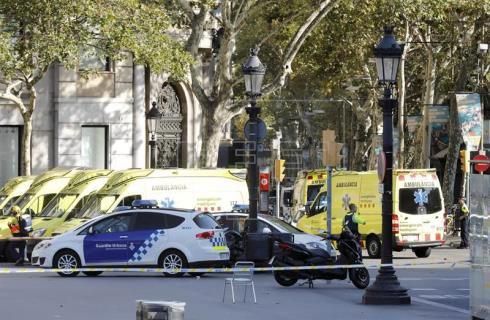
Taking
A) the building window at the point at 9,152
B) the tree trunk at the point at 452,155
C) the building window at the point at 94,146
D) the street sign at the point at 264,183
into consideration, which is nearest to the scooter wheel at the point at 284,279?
the street sign at the point at 264,183

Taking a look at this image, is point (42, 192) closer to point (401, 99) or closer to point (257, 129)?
point (257, 129)

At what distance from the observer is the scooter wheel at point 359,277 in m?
24.1

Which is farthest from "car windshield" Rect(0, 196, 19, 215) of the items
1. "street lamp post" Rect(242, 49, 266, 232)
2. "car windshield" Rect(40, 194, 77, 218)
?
"street lamp post" Rect(242, 49, 266, 232)

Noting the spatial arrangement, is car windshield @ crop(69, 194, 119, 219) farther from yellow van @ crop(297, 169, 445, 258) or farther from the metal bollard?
the metal bollard

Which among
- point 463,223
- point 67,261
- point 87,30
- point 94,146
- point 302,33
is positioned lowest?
point 67,261

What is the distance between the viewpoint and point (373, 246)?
3506cm

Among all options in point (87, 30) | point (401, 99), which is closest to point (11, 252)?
point (87, 30)

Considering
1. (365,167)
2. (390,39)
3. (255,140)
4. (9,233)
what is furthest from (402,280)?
(365,167)

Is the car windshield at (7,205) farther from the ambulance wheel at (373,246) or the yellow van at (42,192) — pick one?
the ambulance wheel at (373,246)

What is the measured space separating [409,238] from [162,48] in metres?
9.10

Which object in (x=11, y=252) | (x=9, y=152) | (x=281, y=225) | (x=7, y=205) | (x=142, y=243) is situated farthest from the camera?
(x=9, y=152)

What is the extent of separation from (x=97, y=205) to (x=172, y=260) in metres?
6.42

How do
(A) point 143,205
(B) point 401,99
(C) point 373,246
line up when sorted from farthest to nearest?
(B) point 401,99 < (C) point 373,246 < (A) point 143,205

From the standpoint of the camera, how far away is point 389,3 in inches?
1521
